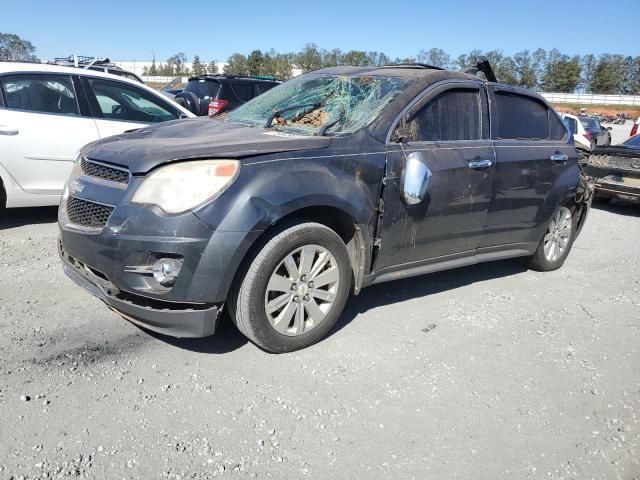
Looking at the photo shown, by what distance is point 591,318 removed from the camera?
4.46 meters

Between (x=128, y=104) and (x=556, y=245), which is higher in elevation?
(x=128, y=104)

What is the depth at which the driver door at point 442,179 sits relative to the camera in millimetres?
3735

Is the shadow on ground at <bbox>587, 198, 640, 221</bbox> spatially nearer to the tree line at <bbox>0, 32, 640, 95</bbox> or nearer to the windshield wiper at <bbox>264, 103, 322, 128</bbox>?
the windshield wiper at <bbox>264, 103, 322, 128</bbox>

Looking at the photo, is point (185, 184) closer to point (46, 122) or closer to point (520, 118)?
point (520, 118)

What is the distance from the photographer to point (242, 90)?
1192cm

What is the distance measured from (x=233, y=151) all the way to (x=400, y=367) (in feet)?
5.46

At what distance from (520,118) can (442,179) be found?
1392 millimetres

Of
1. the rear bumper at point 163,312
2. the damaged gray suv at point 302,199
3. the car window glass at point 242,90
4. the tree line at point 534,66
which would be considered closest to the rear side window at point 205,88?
the car window glass at point 242,90

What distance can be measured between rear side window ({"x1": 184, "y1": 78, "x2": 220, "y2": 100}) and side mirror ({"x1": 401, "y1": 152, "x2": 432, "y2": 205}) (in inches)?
345

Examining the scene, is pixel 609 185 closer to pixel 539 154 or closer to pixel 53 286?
pixel 539 154

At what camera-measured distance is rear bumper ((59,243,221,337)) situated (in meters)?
3.00

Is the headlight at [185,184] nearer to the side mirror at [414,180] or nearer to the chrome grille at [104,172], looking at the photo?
the chrome grille at [104,172]

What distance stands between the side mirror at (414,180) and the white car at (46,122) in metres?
3.72

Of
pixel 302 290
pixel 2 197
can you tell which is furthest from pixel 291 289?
pixel 2 197
